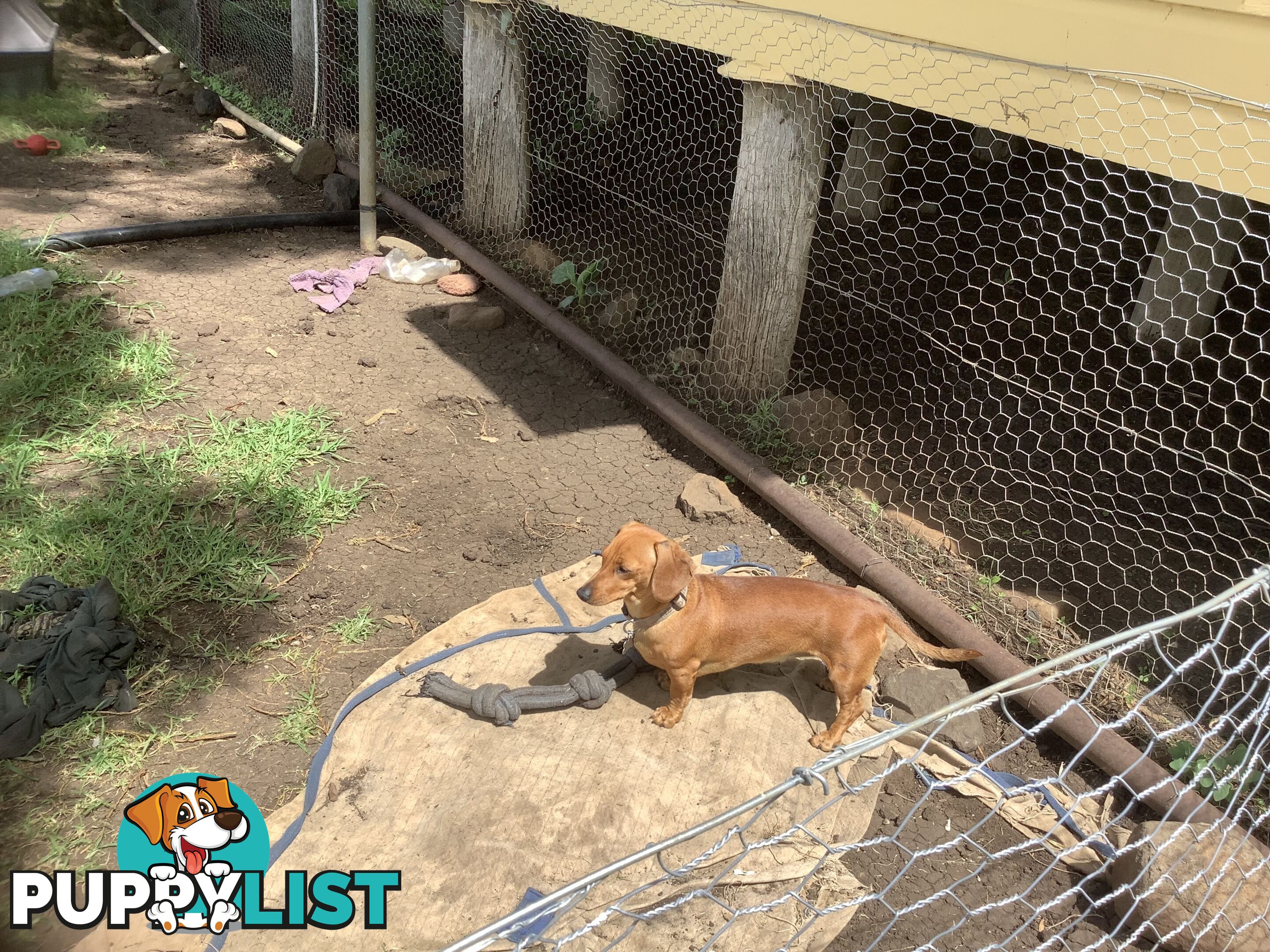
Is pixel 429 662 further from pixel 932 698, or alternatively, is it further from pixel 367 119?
pixel 367 119

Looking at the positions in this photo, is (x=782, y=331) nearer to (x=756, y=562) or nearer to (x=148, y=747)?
(x=756, y=562)

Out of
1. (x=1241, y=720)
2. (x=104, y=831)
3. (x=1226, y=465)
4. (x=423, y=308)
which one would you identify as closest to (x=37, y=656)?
(x=104, y=831)

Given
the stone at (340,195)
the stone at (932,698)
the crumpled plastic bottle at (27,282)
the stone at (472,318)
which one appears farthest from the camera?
the stone at (340,195)

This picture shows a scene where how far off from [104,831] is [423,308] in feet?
12.2

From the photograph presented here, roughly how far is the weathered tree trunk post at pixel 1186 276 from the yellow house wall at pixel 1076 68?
75.6 inches

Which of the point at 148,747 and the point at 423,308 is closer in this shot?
the point at 148,747

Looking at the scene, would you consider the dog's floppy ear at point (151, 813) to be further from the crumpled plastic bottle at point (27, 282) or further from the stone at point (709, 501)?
the crumpled plastic bottle at point (27, 282)

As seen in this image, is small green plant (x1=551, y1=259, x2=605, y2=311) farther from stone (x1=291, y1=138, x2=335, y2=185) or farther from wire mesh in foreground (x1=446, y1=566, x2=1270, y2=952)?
wire mesh in foreground (x1=446, y1=566, x2=1270, y2=952)

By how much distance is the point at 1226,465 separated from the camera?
14.9ft

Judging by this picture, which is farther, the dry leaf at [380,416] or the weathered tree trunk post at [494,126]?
the weathered tree trunk post at [494,126]

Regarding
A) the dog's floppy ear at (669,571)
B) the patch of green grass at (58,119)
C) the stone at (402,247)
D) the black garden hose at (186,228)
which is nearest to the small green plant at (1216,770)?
the dog's floppy ear at (669,571)

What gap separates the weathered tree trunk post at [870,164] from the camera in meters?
6.30

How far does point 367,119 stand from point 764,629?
182 inches

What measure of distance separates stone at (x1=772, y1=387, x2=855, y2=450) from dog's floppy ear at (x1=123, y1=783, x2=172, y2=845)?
9.86 ft
